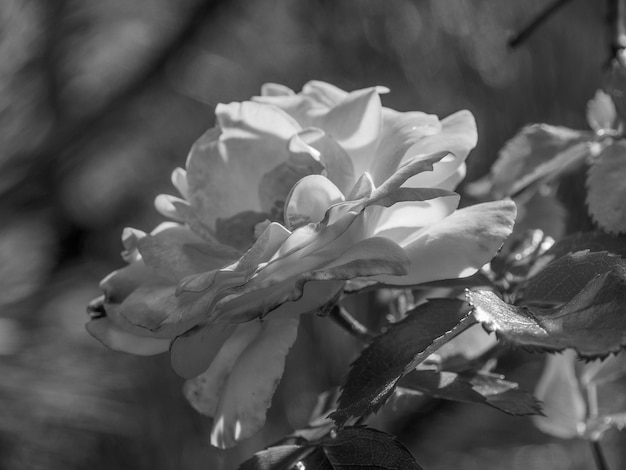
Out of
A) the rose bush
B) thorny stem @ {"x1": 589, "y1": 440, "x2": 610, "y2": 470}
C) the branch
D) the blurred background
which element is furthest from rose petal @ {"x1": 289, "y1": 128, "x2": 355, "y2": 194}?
the branch

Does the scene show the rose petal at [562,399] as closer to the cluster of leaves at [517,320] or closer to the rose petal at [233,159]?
the cluster of leaves at [517,320]

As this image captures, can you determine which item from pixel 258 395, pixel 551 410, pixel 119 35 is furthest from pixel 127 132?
pixel 258 395

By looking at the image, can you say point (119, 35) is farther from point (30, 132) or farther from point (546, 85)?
point (546, 85)

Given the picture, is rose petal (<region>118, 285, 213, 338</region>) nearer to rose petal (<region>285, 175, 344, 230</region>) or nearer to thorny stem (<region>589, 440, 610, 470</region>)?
rose petal (<region>285, 175, 344, 230</region>)

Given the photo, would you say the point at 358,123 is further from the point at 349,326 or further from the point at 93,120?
the point at 93,120

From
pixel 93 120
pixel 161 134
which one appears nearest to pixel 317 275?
pixel 93 120

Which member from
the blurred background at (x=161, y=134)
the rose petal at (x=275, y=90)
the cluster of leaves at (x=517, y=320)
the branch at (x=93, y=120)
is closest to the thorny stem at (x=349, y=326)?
the cluster of leaves at (x=517, y=320)
